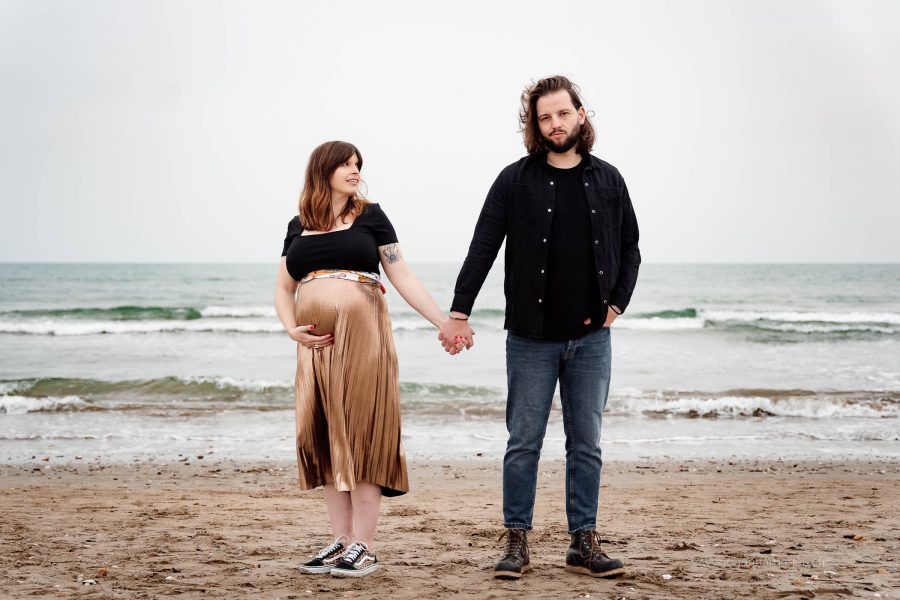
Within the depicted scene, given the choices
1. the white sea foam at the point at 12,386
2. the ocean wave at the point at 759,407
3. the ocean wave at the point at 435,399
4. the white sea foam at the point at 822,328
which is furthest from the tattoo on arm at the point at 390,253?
the white sea foam at the point at 822,328

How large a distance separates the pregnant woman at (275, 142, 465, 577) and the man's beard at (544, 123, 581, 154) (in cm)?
83

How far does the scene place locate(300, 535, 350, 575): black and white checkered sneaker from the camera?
3525 millimetres

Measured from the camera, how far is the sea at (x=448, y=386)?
27.3 feet

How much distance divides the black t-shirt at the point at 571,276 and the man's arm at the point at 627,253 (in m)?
0.15

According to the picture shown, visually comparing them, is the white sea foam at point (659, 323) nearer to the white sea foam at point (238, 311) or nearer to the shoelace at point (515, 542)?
the white sea foam at point (238, 311)

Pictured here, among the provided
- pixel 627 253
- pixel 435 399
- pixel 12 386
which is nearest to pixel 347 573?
pixel 627 253

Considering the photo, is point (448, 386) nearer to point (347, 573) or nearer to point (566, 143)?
point (347, 573)

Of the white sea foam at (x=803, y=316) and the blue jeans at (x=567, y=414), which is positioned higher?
the blue jeans at (x=567, y=414)

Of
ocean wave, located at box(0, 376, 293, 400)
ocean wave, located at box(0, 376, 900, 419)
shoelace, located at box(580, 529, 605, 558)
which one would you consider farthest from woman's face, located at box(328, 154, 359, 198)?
ocean wave, located at box(0, 376, 293, 400)

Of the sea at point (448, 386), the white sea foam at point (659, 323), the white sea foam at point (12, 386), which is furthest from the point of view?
the white sea foam at point (659, 323)

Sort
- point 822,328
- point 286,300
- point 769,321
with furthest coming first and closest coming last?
1. point 769,321
2. point 822,328
3. point 286,300

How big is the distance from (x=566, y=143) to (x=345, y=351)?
131 cm

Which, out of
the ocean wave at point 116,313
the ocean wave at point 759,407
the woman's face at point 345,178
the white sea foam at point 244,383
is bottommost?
the white sea foam at point 244,383

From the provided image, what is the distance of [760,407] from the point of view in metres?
10.4
